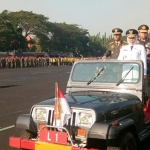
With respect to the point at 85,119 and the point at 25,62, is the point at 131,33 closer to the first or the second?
the point at 85,119

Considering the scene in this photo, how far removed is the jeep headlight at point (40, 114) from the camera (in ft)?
14.0

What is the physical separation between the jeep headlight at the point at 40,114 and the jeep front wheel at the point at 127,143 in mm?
982

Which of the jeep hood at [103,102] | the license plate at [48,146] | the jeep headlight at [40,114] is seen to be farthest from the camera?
the jeep headlight at [40,114]

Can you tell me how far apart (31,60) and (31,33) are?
2694 centimetres

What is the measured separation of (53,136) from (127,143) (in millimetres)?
1017

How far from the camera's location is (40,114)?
4.32 m

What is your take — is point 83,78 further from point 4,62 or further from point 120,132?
point 4,62

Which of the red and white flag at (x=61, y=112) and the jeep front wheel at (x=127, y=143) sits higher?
the red and white flag at (x=61, y=112)

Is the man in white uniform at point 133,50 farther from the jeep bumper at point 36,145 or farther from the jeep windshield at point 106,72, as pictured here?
the jeep bumper at point 36,145

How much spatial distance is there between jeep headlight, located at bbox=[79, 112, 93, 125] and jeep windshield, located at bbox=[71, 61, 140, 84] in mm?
1338

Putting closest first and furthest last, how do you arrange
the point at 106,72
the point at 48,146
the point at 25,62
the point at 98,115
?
the point at 48,146
the point at 98,115
the point at 106,72
the point at 25,62

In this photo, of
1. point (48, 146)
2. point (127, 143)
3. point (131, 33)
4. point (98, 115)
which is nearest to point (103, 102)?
point (98, 115)

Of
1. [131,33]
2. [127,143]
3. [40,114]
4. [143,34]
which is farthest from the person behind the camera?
[143,34]

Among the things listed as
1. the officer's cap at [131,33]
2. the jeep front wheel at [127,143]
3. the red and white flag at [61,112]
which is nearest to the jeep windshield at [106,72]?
the officer's cap at [131,33]
